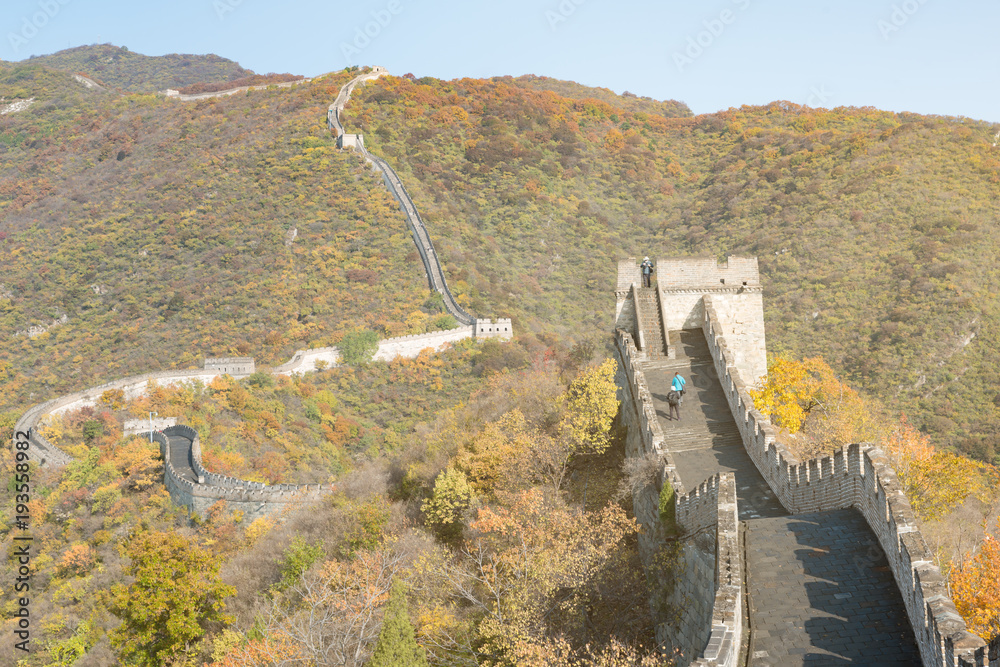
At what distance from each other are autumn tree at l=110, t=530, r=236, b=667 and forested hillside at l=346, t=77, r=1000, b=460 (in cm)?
3178

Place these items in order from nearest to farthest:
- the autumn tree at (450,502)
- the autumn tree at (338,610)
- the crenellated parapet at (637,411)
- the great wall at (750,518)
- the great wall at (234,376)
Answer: the great wall at (750,518) → the crenellated parapet at (637,411) → the autumn tree at (338,610) → the autumn tree at (450,502) → the great wall at (234,376)

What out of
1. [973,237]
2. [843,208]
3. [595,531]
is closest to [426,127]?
[843,208]

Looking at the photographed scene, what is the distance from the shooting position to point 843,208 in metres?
64.1

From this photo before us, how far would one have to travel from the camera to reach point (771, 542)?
13.4 m

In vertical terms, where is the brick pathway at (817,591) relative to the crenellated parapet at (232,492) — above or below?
above

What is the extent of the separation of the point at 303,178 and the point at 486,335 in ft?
134

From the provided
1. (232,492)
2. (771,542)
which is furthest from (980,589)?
(232,492)

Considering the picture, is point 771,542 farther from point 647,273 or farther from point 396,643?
point 647,273

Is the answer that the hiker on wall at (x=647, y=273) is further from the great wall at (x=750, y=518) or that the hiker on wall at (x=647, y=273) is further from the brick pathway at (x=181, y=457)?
the brick pathway at (x=181, y=457)

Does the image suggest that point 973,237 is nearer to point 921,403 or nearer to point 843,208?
point 843,208

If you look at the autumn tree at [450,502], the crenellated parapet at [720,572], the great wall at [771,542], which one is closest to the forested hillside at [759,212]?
the great wall at [771,542]

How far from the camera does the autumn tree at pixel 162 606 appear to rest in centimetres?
2469

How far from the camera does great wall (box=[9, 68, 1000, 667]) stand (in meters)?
10.7

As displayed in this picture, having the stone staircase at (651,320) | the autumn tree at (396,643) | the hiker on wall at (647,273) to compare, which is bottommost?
the autumn tree at (396,643)
